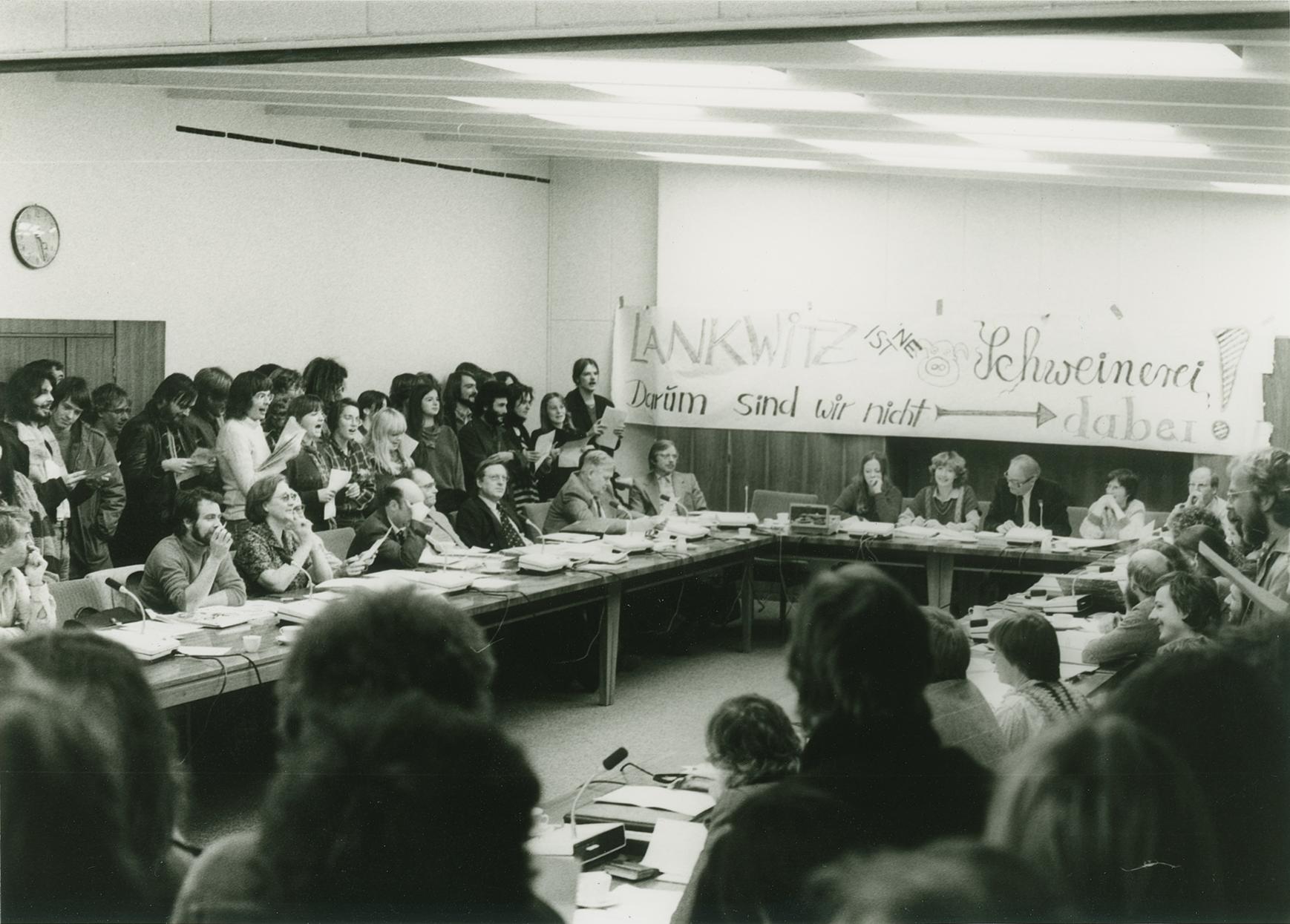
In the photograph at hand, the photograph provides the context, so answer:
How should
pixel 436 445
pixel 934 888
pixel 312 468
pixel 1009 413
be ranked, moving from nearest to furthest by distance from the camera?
pixel 934 888 → pixel 1009 413 → pixel 312 468 → pixel 436 445

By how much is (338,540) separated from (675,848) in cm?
268

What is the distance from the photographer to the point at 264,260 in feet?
19.8

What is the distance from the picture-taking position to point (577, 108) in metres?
3.77

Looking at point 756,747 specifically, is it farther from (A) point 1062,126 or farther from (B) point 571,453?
(B) point 571,453

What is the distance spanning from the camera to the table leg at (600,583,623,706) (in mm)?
5148

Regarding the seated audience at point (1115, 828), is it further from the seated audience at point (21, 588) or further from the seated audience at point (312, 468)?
the seated audience at point (312, 468)

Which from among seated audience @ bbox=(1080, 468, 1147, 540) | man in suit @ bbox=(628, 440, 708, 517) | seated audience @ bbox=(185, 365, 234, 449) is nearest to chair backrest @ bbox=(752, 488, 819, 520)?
man in suit @ bbox=(628, 440, 708, 517)

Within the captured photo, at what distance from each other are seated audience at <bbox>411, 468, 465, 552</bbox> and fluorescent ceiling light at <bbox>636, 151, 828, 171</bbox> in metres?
2.27

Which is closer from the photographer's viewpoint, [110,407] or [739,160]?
[739,160]

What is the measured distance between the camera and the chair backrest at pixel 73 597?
432 centimetres

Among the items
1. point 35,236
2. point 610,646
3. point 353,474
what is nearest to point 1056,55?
point 610,646

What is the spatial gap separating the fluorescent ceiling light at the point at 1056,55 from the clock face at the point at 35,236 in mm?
4070

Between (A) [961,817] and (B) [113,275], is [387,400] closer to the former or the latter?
(B) [113,275]

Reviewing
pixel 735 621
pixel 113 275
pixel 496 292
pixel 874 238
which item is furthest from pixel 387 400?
pixel 874 238
